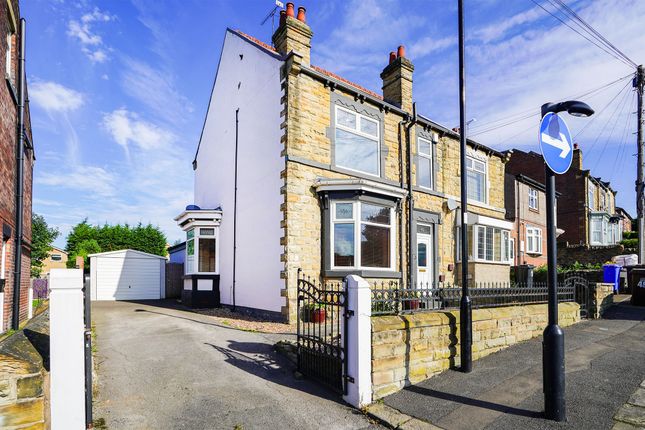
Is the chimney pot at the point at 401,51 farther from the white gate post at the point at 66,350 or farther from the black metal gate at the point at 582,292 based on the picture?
the white gate post at the point at 66,350

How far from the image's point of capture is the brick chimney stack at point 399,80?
1538 cm

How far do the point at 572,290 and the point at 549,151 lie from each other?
7.11 m

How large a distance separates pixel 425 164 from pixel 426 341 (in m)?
10.7

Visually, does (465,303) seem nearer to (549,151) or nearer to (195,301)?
(549,151)

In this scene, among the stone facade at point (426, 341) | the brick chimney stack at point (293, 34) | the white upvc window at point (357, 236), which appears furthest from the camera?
the brick chimney stack at point (293, 34)

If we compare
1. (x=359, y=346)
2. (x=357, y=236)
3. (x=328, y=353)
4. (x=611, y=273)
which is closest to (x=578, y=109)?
(x=359, y=346)

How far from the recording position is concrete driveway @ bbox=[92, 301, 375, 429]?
4930 millimetres

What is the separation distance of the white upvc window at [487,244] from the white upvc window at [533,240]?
353 inches

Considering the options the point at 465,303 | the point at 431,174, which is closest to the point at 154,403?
the point at 465,303

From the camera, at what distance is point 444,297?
6.66m

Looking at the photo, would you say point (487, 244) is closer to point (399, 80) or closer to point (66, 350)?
point (399, 80)

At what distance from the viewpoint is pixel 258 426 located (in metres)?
4.76

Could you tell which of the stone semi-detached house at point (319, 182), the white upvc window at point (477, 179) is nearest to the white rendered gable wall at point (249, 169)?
the stone semi-detached house at point (319, 182)

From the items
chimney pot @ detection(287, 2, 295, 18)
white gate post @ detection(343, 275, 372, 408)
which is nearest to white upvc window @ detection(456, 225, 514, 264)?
chimney pot @ detection(287, 2, 295, 18)
